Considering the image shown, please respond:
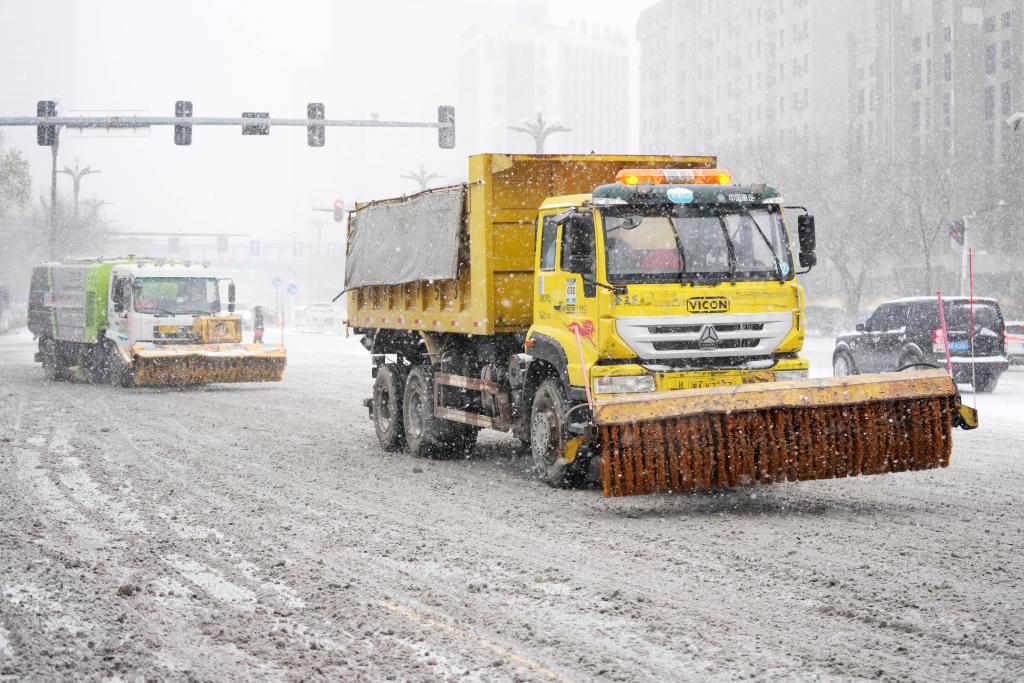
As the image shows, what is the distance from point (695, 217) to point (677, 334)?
1.12 meters

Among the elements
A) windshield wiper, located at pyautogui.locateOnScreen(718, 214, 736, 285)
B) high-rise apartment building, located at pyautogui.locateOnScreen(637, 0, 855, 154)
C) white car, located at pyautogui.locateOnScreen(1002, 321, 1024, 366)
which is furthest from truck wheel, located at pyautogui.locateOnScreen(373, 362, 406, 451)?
high-rise apartment building, located at pyautogui.locateOnScreen(637, 0, 855, 154)

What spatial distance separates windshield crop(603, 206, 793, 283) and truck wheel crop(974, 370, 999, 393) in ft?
41.4

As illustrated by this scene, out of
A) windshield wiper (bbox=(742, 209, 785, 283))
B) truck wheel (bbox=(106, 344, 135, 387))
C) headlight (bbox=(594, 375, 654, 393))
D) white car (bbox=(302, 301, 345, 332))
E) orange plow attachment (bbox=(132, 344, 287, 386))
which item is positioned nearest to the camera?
headlight (bbox=(594, 375, 654, 393))

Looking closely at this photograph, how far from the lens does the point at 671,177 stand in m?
11.1

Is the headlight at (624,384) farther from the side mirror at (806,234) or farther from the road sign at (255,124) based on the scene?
the road sign at (255,124)

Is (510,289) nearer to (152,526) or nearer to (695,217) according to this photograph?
(695,217)

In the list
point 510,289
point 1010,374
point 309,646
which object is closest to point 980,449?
point 510,289

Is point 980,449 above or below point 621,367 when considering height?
below

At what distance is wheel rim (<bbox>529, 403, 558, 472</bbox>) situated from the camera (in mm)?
11148

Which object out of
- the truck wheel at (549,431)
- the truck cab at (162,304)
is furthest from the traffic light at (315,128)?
the truck wheel at (549,431)

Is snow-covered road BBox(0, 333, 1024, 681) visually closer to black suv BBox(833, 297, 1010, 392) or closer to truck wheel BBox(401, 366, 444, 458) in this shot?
truck wheel BBox(401, 366, 444, 458)

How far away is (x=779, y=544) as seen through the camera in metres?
8.66

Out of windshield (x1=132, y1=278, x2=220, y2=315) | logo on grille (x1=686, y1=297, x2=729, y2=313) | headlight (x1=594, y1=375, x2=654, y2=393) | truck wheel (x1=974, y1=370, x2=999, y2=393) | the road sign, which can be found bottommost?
truck wheel (x1=974, y1=370, x2=999, y2=393)

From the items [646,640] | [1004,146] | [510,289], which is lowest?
[646,640]
